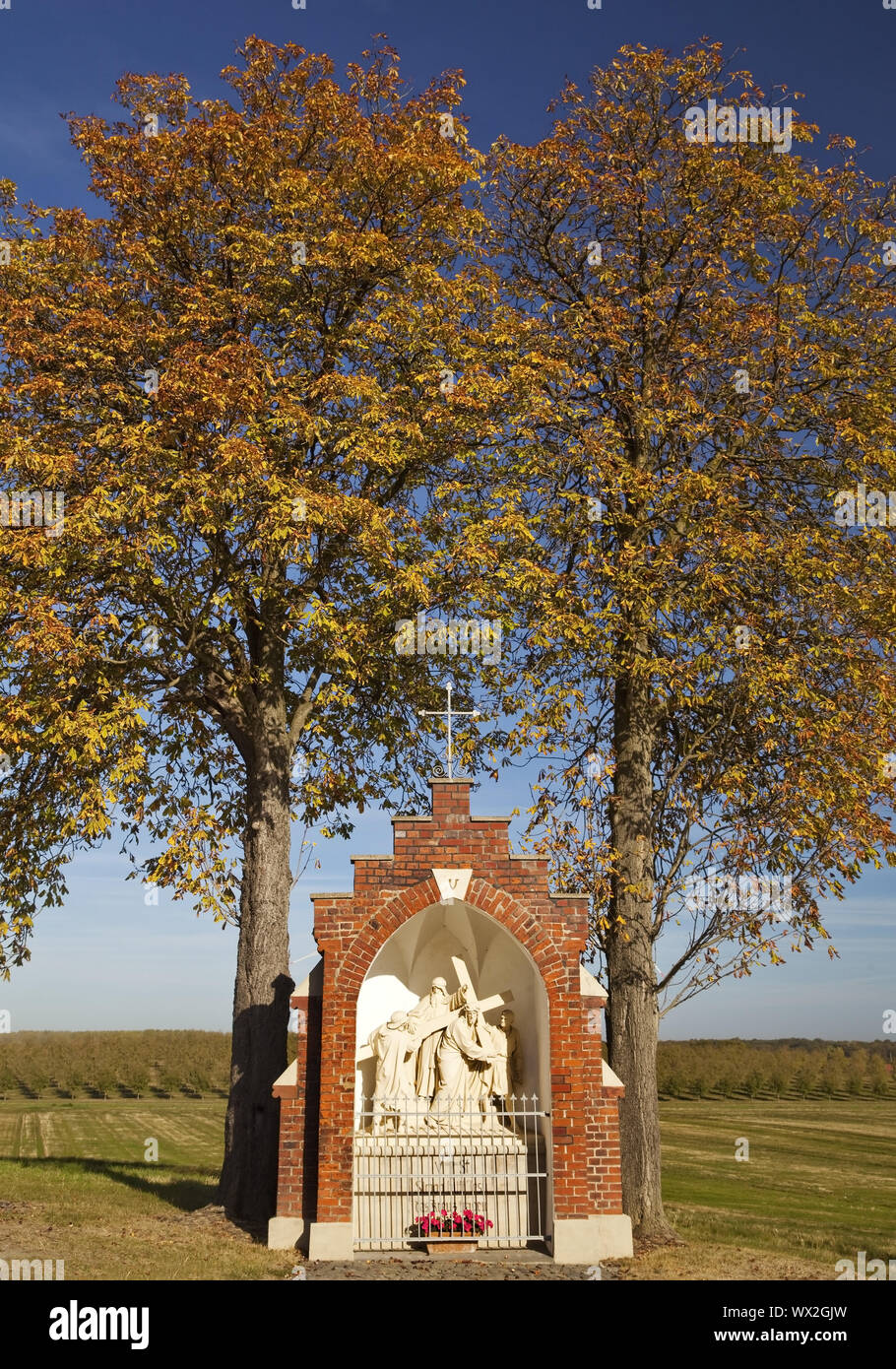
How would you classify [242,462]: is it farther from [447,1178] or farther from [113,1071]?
[113,1071]

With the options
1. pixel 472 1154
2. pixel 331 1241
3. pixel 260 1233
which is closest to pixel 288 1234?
pixel 331 1241

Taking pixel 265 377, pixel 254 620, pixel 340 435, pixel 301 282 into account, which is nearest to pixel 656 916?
pixel 254 620

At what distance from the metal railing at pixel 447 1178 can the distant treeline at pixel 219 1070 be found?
2984cm

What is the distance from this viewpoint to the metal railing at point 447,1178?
1123 cm

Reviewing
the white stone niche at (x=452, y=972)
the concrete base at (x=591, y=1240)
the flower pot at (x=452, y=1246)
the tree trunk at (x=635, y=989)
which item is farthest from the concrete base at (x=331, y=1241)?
the tree trunk at (x=635, y=989)

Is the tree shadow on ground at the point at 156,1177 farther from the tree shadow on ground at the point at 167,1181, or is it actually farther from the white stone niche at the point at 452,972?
the white stone niche at the point at 452,972

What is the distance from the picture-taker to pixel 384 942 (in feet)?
37.9

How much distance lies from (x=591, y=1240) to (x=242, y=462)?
9.32 m

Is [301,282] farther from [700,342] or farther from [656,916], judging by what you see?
[656,916]

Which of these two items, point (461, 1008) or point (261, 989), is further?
point (261, 989)

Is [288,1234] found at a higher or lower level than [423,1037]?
lower

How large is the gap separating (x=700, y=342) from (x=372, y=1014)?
10033 mm

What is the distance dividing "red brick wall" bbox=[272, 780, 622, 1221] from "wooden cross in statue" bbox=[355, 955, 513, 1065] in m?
A: 1.03

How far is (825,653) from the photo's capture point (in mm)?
13750
